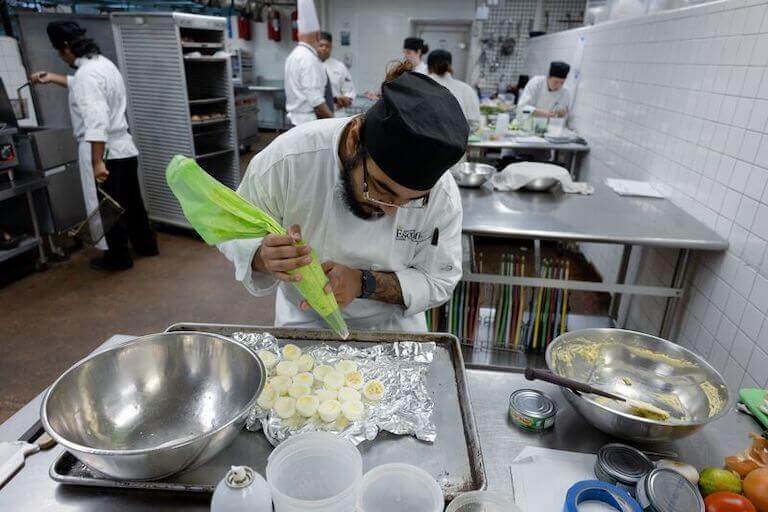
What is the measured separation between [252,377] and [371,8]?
940 centimetres

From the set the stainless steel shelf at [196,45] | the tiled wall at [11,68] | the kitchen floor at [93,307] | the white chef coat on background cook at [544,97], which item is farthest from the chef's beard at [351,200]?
the white chef coat on background cook at [544,97]

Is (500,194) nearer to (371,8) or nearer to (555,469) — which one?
(555,469)

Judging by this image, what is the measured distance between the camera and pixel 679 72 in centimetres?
285

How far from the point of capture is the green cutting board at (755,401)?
3.89 feet

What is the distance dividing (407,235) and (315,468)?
819mm

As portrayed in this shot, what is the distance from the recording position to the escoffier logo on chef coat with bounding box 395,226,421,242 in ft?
4.94

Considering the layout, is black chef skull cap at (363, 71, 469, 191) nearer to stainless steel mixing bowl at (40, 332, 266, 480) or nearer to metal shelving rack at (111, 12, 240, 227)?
stainless steel mixing bowl at (40, 332, 266, 480)

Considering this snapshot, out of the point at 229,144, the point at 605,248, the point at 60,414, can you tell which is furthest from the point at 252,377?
the point at 229,144

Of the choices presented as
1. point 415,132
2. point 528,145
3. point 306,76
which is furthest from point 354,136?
point 306,76

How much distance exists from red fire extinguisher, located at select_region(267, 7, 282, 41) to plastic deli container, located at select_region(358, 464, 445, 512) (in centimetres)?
1000

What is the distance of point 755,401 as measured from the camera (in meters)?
1.23

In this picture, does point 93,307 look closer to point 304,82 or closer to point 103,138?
point 103,138

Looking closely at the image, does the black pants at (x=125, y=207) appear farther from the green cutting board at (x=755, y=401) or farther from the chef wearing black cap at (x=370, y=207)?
the green cutting board at (x=755, y=401)

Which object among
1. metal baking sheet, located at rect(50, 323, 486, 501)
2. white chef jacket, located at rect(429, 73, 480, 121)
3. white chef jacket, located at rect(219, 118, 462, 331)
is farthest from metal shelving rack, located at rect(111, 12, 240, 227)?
metal baking sheet, located at rect(50, 323, 486, 501)
